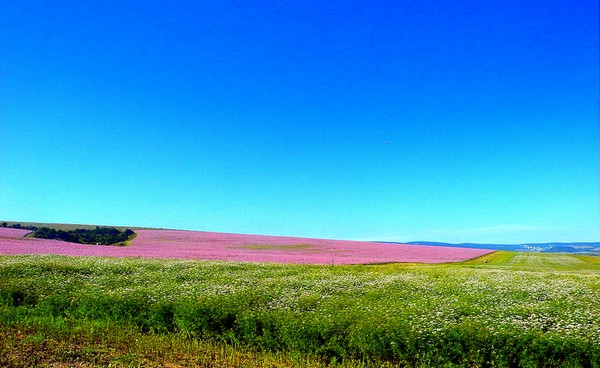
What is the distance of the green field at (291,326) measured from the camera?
36.1 ft

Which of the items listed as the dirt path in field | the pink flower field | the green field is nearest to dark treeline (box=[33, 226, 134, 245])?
the pink flower field

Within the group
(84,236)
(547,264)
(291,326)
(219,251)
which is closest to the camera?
(291,326)

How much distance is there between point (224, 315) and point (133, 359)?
3.44 meters

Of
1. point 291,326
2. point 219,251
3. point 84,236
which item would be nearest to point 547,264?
point 219,251

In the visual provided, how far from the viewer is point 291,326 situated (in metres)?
12.6

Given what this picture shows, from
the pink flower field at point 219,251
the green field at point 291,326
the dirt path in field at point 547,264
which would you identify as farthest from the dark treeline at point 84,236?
the dirt path in field at point 547,264

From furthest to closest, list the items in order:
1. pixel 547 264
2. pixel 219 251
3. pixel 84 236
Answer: pixel 84 236 < pixel 547 264 < pixel 219 251

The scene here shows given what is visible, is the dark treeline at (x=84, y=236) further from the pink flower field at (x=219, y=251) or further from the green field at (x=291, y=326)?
the green field at (x=291, y=326)

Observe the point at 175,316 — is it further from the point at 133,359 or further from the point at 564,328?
the point at 564,328

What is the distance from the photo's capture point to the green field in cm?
1100

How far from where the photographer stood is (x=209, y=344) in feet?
40.9

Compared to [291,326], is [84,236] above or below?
below

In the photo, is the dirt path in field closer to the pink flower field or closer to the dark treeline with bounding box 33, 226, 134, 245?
the pink flower field

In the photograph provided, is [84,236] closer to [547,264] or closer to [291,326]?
[291,326]
